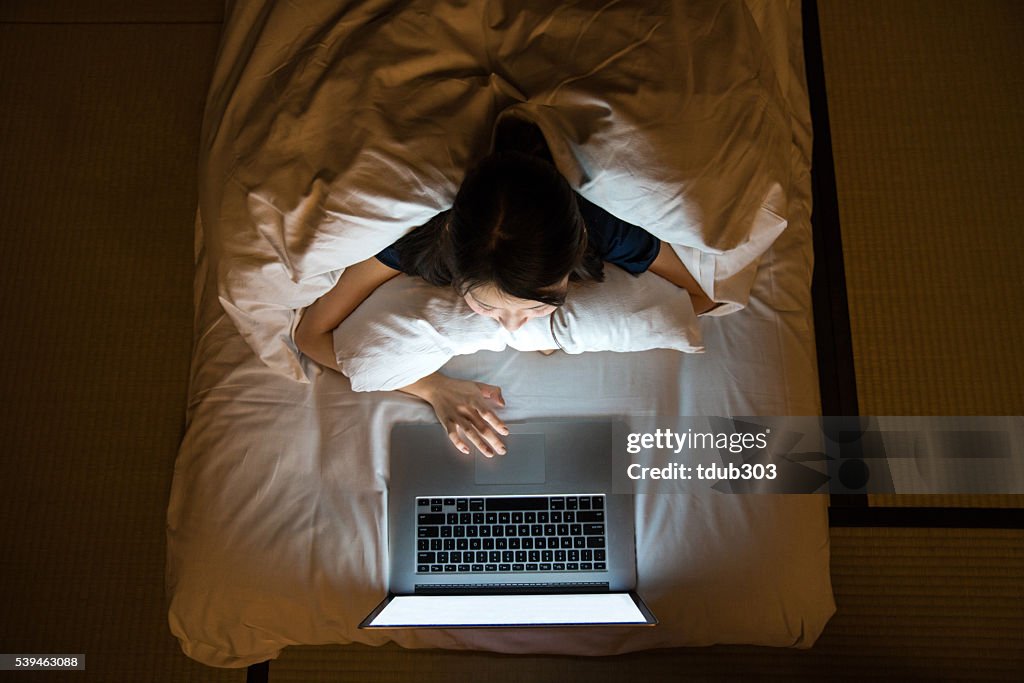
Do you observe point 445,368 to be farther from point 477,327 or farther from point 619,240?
point 619,240

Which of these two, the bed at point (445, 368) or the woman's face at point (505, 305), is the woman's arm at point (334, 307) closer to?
the bed at point (445, 368)

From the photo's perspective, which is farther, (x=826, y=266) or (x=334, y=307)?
(x=826, y=266)

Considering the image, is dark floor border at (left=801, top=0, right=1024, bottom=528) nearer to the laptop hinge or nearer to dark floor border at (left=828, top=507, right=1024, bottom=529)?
dark floor border at (left=828, top=507, right=1024, bottom=529)

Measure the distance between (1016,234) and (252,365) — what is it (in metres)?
1.55

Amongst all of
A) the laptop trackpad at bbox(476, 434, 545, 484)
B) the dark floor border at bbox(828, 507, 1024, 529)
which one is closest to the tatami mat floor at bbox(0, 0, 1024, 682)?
the dark floor border at bbox(828, 507, 1024, 529)

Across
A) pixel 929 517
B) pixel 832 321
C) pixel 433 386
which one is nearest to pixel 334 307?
pixel 433 386

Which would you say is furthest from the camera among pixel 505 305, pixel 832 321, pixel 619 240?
pixel 832 321

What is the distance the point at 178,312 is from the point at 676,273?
104 centimetres

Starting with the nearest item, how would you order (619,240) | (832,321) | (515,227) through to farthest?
1. (515,227)
2. (619,240)
3. (832,321)

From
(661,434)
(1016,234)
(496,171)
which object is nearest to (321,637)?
(661,434)

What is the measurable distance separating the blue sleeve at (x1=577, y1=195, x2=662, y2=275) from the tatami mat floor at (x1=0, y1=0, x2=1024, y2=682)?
1.81 ft

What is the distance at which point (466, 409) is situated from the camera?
1.08 meters

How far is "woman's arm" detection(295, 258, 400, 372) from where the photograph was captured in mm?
1033

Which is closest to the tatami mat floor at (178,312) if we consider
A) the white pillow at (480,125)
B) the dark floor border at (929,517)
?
Answer: the dark floor border at (929,517)
